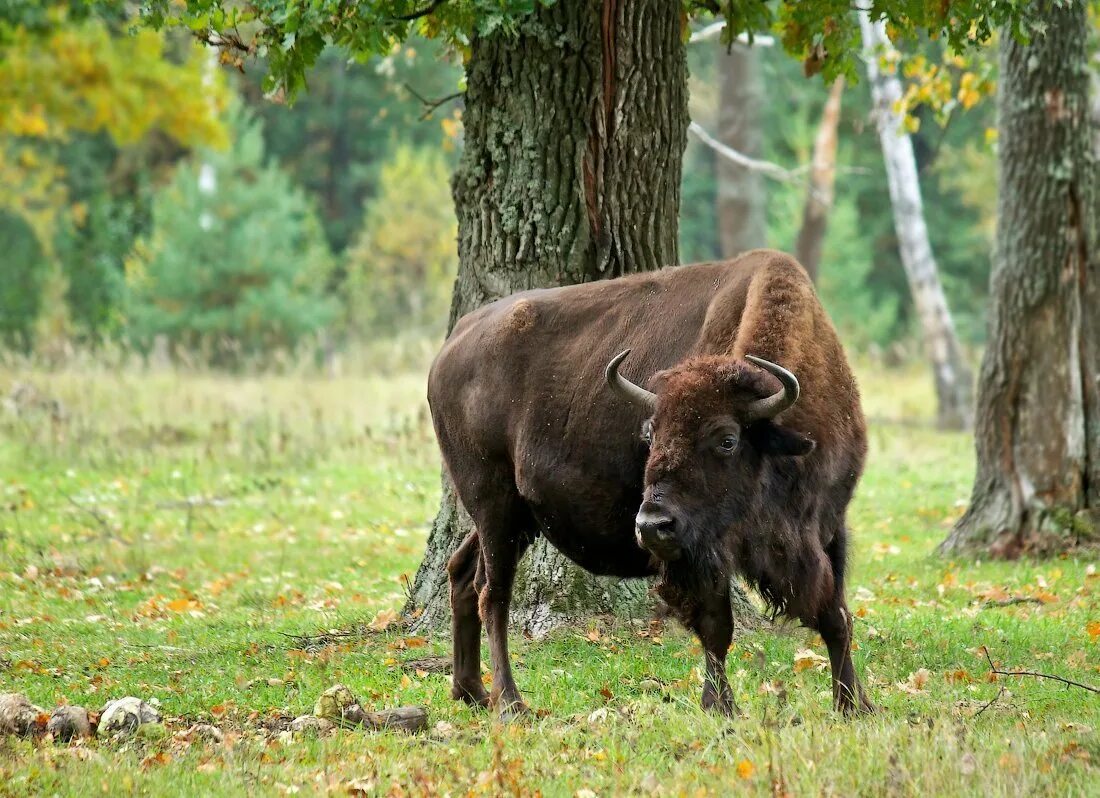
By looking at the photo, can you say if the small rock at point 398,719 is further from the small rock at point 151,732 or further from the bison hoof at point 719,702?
the bison hoof at point 719,702

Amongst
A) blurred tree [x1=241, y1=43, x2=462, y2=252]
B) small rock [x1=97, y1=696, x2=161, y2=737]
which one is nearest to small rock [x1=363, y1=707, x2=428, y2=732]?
small rock [x1=97, y1=696, x2=161, y2=737]

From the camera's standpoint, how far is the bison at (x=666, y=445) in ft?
18.9

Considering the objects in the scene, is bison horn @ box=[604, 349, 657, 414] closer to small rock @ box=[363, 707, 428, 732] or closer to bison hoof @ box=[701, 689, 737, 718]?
bison hoof @ box=[701, 689, 737, 718]

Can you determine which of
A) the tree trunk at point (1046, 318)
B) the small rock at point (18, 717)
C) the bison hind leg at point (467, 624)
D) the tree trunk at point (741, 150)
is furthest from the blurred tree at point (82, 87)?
the small rock at point (18, 717)

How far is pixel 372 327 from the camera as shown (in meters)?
40.4

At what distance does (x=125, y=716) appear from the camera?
6.15 meters

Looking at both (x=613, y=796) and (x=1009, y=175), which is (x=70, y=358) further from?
(x=613, y=796)

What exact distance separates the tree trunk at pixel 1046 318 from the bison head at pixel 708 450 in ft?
17.2

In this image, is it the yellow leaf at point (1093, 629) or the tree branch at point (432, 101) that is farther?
the tree branch at point (432, 101)

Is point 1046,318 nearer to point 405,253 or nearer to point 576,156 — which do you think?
point 576,156

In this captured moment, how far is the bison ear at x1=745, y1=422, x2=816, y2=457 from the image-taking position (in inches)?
226

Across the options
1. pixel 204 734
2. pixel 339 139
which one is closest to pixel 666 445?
pixel 204 734

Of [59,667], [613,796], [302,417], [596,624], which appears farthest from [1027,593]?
[302,417]

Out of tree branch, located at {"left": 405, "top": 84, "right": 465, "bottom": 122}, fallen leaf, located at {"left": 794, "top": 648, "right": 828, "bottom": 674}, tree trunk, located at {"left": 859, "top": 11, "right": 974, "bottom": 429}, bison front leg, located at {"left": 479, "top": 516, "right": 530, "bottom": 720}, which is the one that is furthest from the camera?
tree trunk, located at {"left": 859, "top": 11, "right": 974, "bottom": 429}
